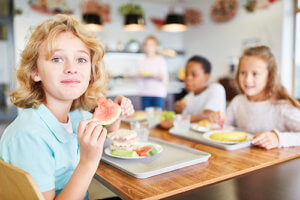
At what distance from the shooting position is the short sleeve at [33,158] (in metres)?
1.05

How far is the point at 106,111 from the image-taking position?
149 cm

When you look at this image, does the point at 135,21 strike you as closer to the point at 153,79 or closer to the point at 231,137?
the point at 153,79

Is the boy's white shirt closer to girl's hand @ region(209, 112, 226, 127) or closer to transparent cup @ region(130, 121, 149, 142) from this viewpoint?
girl's hand @ region(209, 112, 226, 127)

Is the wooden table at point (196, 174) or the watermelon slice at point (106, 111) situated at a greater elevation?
the watermelon slice at point (106, 111)

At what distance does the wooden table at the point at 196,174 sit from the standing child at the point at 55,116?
0.17 meters

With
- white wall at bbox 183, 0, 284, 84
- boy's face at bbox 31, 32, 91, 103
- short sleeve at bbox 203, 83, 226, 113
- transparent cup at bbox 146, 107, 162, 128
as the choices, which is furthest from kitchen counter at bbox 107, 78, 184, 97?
boy's face at bbox 31, 32, 91, 103

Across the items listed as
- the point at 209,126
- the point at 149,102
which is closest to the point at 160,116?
the point at 209,126

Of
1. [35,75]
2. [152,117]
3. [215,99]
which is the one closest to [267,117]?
[215,99]

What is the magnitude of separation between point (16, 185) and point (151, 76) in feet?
13.6

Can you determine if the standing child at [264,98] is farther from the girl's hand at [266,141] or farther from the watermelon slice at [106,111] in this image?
the watermelon slice at [106,111]

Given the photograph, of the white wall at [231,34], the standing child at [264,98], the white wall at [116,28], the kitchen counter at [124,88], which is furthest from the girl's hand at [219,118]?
the white wall at [116,28]

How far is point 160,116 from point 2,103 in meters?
5.39

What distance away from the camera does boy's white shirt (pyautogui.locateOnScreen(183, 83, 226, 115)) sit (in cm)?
288

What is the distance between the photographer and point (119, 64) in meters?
7.70
